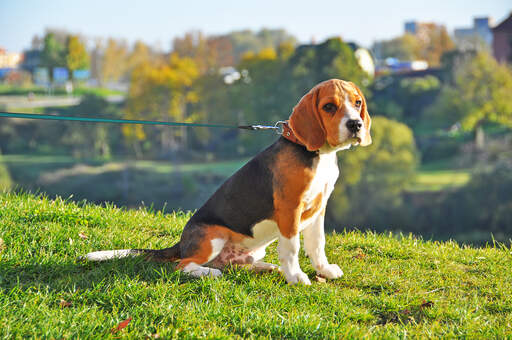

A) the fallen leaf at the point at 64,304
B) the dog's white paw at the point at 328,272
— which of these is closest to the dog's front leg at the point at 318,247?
the dog's white paw at the point at 328,272

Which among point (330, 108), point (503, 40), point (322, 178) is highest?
point (503, 40)

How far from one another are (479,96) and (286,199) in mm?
48953

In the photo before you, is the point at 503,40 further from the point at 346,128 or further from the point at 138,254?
the point at 138,254

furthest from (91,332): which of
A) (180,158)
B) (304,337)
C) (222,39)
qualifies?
(222,39)

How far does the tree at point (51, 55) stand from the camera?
63750 mm

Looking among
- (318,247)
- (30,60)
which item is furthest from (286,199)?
(30,60)

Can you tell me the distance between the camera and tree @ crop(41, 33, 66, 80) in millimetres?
63750

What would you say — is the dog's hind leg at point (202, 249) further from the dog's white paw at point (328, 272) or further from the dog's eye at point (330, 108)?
the dog's eye at point (330, 108)

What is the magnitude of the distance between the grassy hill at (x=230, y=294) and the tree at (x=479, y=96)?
151 feet

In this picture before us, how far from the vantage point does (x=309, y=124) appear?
4.18 m

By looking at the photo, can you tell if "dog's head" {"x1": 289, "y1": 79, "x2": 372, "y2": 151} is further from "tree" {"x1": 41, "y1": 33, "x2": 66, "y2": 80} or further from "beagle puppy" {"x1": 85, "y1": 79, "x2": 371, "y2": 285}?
"tree" {"x1": 41, "y1": 33, "x2": 66, "y2": 80}

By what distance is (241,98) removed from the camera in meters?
50.2

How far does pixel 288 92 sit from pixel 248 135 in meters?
7.25

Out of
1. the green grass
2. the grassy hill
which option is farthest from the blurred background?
the grassy hill
